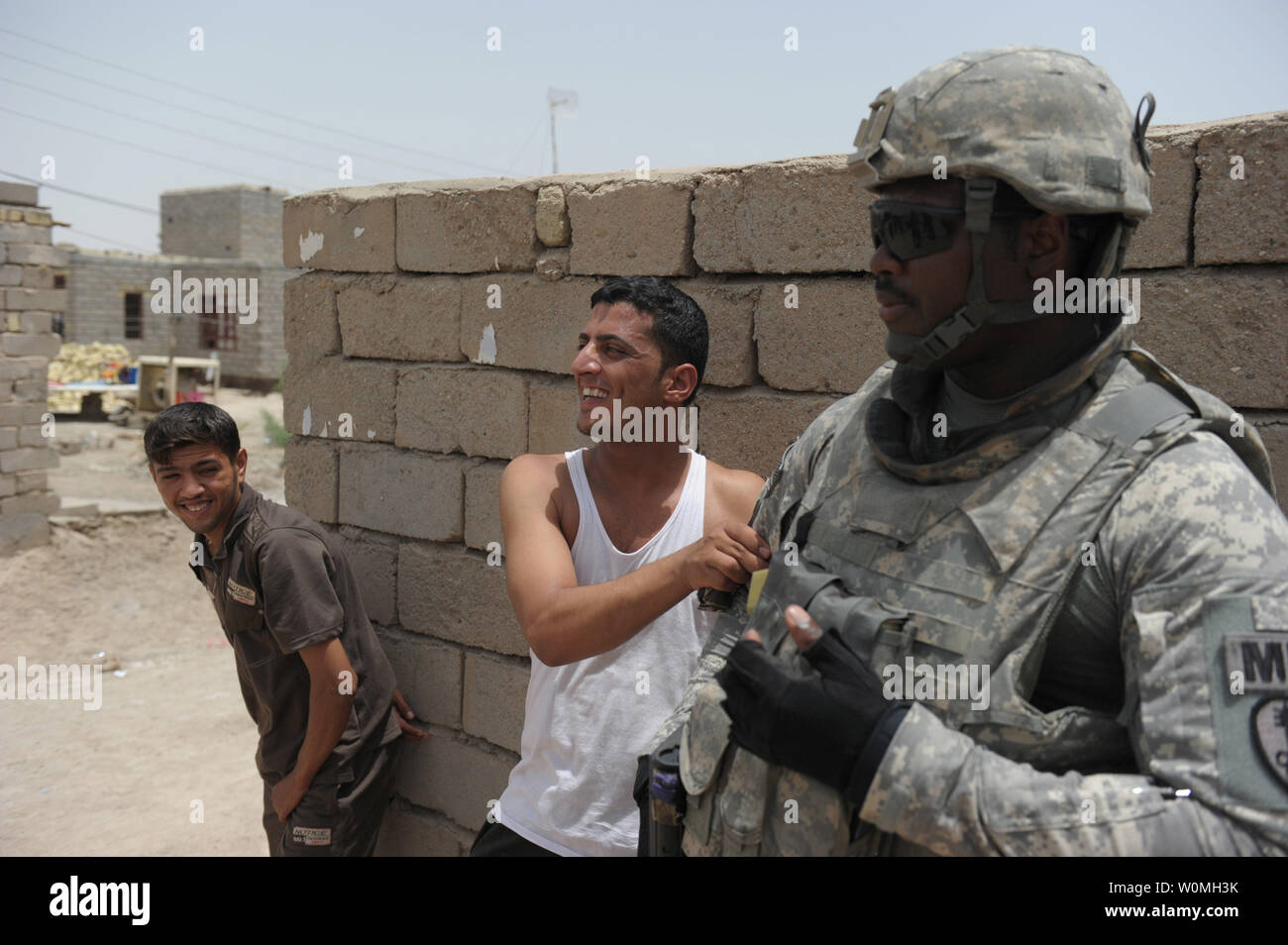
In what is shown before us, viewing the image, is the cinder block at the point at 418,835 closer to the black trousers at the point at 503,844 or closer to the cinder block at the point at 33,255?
the black trousers at the point at 503,844

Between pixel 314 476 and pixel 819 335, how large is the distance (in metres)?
2.58

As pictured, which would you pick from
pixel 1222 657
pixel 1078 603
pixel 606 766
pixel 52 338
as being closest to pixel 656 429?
pixel 606 766

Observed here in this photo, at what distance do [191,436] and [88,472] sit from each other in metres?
14.6

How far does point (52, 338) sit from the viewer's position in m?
11.5

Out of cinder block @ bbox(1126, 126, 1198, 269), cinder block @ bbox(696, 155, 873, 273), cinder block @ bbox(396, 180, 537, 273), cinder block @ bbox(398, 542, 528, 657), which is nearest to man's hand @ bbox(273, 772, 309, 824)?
cinder block @ bbox(398, 542, 528, 657)

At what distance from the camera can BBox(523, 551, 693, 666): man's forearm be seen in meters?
2.21

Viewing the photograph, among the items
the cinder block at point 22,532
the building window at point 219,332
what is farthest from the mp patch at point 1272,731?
the building window at point 219,332

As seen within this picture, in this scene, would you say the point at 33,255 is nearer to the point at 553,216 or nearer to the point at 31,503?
the point at 31,503

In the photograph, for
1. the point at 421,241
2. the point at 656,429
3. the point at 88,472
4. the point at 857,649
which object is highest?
the point at 421,241

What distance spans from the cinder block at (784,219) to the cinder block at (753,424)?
41 cm

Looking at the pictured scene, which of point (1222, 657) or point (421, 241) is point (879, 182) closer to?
point (1222, 657)

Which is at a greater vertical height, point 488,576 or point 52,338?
point 52,338

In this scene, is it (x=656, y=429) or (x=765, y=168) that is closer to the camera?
(x=656, y=429)

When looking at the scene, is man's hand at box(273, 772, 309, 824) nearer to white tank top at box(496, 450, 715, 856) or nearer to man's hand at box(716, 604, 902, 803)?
white tank top at box(496, 450, 715, 856)
